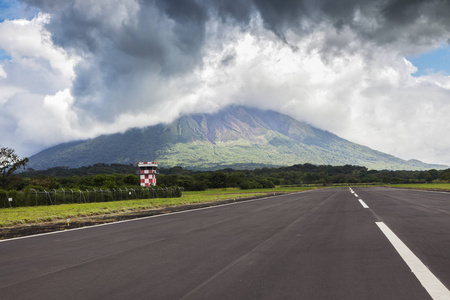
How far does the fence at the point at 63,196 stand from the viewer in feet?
124

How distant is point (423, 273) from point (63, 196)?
4234cm

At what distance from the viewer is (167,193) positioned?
2306 inches

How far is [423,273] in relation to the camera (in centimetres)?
573

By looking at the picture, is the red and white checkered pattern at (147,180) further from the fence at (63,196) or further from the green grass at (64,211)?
the green grass at (64,211)

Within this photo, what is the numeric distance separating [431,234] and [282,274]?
638cm

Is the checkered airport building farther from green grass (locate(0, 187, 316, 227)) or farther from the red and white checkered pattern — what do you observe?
green grass (locate(0, 187, 316, 227))

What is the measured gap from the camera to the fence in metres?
37.9

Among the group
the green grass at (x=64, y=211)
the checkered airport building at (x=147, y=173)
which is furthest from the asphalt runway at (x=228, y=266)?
the checkered airport building at (x=147, y=173)

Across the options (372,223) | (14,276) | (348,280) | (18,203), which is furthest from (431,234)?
(18,203)

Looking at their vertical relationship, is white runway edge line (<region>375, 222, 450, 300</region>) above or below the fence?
below

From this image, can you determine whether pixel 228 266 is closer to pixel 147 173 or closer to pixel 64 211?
pixel 64 211

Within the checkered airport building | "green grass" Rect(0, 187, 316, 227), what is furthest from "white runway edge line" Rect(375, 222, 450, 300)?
the checkered airport building

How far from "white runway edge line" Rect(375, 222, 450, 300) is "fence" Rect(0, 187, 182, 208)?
3792 centimetres

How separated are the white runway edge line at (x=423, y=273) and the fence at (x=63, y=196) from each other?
37925mm
